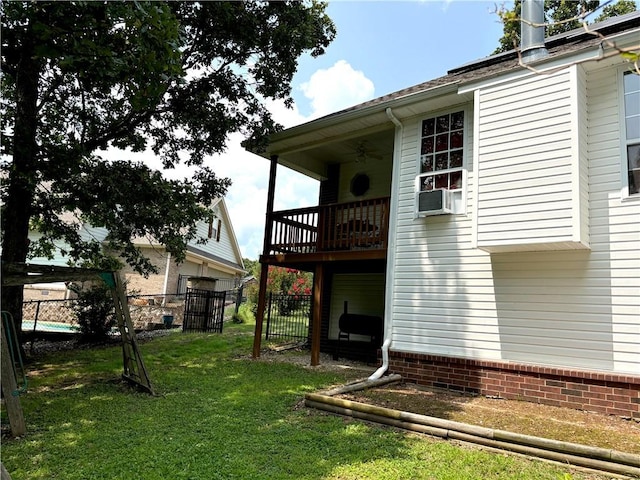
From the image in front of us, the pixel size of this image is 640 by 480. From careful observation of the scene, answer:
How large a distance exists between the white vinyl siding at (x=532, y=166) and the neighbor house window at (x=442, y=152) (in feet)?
2.59

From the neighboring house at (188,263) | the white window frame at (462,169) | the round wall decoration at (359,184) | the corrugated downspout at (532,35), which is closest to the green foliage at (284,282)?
the neighboring house at (188,263)

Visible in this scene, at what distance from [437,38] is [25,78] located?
7.61 metres

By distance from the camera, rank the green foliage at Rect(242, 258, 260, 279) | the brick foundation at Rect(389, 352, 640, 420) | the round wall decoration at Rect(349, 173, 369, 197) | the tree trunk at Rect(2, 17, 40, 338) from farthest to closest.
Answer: the green foliage at Rect(242, 258, 260, 279) < the round wall decoration at Rect(349, 173, 369, 197) < the tree trunk at Rect(2, 17, 40, 338) < the brick foundation at Rect(389, 352, 640, 420)

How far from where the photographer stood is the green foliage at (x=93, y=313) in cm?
1107

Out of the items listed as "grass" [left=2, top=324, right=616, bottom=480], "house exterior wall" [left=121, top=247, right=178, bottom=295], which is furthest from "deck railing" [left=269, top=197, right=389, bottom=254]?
"house exterior wall" [left=121, top=247, right=178, bottom=295]

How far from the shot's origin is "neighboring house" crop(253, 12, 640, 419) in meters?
5.58

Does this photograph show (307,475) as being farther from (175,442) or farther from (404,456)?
(175,442)

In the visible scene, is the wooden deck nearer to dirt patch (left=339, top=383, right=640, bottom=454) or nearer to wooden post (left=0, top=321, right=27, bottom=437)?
dirt patch (left=339, top=383, right=640, bottom=454)

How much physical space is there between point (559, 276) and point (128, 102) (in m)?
8.95

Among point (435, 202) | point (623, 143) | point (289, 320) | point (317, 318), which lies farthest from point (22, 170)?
point (289, 320)

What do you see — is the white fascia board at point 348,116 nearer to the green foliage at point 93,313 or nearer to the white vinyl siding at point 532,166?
the white vinyl siding at point 532,166

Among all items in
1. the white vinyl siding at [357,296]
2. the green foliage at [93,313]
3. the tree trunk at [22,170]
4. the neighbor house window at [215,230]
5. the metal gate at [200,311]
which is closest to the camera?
the tree trunk at [22,170]

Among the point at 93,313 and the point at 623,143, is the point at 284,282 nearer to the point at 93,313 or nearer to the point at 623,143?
the point at 93,313

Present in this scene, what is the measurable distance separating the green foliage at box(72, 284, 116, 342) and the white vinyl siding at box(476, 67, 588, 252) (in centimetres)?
971
